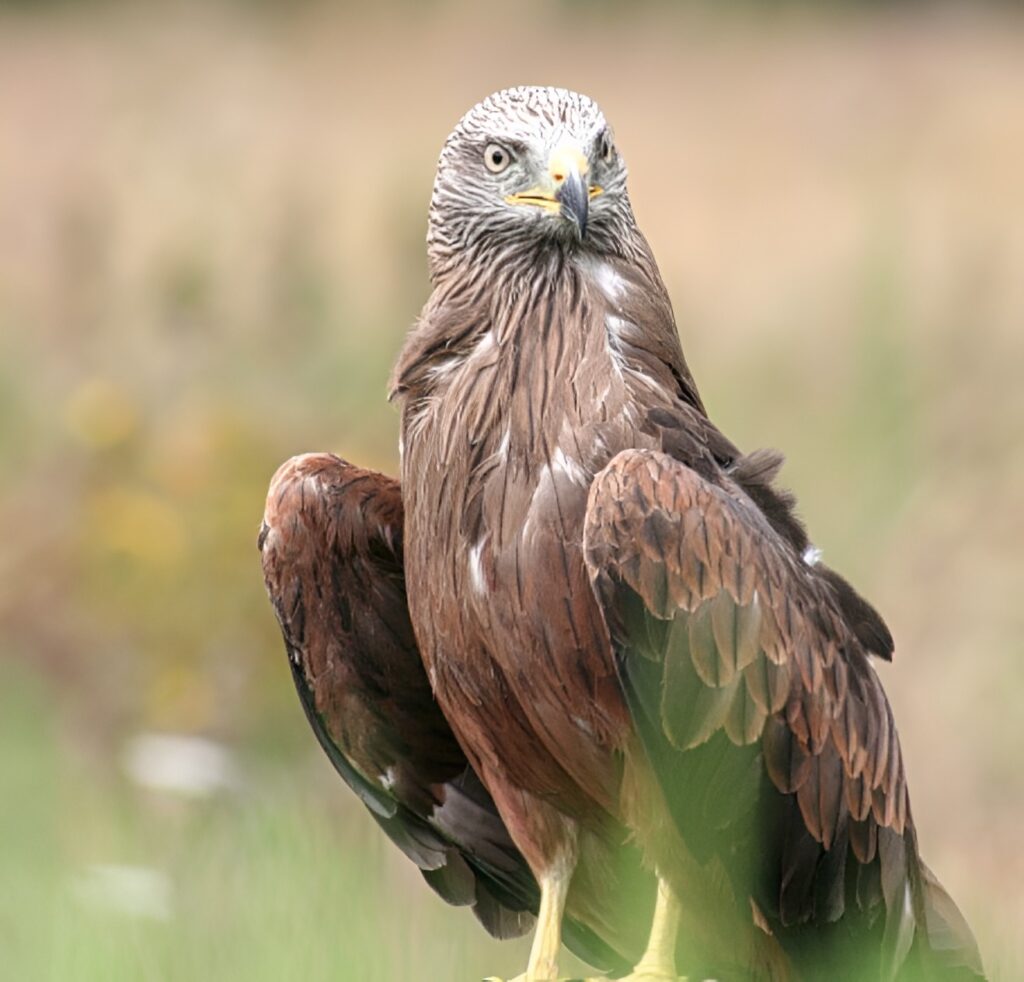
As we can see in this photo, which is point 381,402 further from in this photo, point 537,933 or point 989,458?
point 537,933

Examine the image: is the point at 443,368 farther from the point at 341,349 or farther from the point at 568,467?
the point at 341,349

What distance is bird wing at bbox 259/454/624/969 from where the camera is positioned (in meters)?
5.58

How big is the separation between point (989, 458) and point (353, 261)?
178 inches

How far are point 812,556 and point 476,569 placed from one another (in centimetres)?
85

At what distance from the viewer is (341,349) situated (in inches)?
557

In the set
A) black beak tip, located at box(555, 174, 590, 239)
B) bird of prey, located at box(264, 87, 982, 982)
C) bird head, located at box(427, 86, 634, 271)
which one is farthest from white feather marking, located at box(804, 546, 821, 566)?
black beak tip, located at box(555, 174, 590, 239)

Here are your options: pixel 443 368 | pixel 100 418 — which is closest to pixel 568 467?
pixel 443 368

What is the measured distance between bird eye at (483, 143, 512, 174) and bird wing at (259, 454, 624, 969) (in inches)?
35.8

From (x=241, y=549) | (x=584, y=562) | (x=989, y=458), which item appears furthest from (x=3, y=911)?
(x=989, y=458)

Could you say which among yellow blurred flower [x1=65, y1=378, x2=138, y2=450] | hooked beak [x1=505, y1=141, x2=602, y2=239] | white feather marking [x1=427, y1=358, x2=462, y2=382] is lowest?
white feather marking [x1=427, y1=358, x2=462, y2=382]

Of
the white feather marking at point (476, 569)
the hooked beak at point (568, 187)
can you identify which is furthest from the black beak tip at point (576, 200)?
the white feather marking at point (476, 569)

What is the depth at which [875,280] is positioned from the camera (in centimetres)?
1216

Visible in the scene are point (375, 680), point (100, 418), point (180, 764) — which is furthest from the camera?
point (100, 418)

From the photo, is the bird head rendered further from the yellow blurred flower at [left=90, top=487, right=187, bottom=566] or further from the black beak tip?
the yellow blurred flower at [left=90, top=487, right=187, bottom=566]
